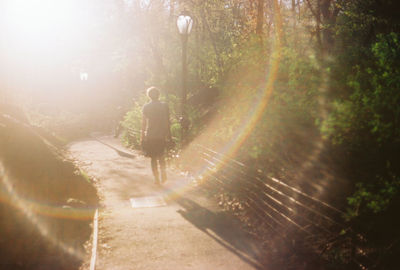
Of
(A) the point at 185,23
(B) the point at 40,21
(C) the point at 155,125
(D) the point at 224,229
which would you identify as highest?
(B) the point at 40,21

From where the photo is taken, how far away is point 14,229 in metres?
5.97

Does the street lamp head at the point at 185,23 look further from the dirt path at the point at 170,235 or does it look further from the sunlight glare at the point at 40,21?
the sunlight glare at the point at 40,21

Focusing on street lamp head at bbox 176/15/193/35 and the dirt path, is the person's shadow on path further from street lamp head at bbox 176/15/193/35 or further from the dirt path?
street lamp head at bbox 176/15/193/35

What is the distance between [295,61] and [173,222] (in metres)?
3.31

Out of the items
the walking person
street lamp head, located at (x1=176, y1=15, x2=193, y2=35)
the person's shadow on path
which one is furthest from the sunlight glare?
the person's shadow on path

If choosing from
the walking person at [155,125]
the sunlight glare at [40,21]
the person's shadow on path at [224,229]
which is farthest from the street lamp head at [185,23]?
the sunlight glare at [40,21]

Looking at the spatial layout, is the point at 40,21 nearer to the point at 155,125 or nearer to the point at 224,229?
the point at 155,125

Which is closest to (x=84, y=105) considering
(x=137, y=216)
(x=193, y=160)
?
(x=193, y=160)

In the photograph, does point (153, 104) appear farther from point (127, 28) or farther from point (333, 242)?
point (127, 28)

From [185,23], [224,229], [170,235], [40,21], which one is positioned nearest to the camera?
[170,235]

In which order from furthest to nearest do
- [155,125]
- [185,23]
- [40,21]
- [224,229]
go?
[40,21] < [185,23] < [155,125] < [224,229]

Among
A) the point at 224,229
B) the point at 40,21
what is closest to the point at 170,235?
the point at 224,229

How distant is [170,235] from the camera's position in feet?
19.0

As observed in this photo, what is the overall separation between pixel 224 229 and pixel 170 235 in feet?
2.86
